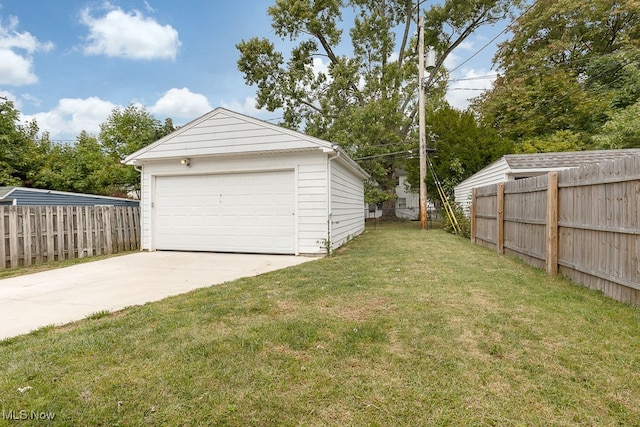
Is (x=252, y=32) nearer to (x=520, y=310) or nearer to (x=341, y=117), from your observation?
(x=341, y=117)

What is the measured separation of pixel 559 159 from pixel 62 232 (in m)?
13.8

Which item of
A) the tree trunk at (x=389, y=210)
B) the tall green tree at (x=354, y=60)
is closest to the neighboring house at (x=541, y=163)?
the tall green tree at (x=354, y=60)

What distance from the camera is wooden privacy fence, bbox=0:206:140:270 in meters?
6.46

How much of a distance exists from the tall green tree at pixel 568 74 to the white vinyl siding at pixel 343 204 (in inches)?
402

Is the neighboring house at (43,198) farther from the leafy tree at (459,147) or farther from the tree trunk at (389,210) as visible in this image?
the tree trunk at (389,210)

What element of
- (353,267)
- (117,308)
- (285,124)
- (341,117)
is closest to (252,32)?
(285,124)

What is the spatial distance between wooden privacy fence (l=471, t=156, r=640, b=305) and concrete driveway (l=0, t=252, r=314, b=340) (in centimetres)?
430

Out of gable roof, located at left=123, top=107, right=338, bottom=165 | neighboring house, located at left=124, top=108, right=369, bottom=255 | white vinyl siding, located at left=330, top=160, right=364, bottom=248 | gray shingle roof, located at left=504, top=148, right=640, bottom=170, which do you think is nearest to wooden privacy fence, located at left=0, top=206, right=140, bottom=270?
neighboring house, located at left=124, top=108, right=369, bottom=255

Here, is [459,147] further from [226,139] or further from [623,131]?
[226,139]

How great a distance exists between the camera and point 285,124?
19.8 meters

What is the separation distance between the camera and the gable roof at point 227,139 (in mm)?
7281

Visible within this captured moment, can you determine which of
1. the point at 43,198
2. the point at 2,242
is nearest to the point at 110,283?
the point at 2,242

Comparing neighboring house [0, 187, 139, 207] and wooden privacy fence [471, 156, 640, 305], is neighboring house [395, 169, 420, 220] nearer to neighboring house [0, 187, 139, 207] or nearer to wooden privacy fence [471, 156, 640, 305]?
neighboring house [0, 187, 139, 207]

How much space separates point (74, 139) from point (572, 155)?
24.9 m
